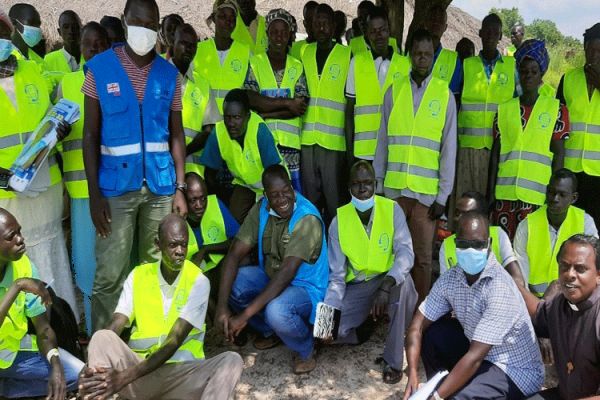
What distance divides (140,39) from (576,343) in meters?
2.95

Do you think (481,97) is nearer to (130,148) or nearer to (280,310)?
(280,310)

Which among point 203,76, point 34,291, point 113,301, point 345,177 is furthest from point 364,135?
point 34,291

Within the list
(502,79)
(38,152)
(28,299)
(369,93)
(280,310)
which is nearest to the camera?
(28,299)

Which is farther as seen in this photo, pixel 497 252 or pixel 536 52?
pixel 536 52

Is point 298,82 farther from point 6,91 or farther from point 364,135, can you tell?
point 6,91

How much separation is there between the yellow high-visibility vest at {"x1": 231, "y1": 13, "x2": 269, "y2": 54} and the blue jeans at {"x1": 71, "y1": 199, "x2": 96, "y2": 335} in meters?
Result: 2.50

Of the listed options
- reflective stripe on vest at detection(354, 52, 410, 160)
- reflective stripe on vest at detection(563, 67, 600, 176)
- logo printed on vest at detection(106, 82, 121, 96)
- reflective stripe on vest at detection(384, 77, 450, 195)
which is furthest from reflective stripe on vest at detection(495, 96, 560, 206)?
logo printed on vest at detection(106, 82, 121, 96)

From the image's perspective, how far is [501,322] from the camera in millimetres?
3240

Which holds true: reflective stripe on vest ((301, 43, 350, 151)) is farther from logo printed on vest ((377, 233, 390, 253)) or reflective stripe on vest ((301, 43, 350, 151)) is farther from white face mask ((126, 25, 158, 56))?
white face mask ((126, 25, 158, 56))

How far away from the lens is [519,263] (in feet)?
13.7

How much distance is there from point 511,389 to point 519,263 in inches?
42.7

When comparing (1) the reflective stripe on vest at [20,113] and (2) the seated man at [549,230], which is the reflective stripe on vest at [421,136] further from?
(1) the reflective stripe on vest at [20,113]

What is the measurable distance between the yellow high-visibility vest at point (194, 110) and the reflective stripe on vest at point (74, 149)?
0.85m

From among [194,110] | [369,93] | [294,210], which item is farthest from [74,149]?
[369,93]
